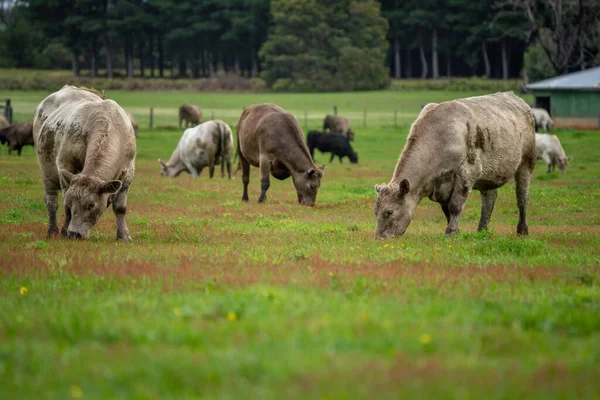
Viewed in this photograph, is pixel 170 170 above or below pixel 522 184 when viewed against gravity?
below

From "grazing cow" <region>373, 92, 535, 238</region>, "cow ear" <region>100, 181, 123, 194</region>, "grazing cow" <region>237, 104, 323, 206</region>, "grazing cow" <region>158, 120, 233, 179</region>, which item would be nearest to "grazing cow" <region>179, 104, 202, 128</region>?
"grazing cow" <region>158, 120, 233, 179</region>

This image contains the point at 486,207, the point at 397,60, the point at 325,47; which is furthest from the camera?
the point at 397,60

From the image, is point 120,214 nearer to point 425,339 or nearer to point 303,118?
point 425,339

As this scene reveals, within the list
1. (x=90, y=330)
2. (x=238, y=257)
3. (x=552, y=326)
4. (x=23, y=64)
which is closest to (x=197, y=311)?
(x=90, y=330)

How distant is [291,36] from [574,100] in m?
46.1

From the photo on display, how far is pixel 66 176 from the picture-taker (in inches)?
512

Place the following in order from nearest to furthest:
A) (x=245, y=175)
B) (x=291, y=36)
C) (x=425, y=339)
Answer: (x=425, y=339)
(x=245, y=175)
(x=291, y=36)

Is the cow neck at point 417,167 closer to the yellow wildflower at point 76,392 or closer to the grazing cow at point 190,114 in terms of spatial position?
the yellow wildflower at point 76,392

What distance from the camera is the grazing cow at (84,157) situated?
1285 cm

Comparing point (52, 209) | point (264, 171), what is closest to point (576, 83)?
point (264, 171)

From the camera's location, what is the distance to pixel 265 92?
332 ft

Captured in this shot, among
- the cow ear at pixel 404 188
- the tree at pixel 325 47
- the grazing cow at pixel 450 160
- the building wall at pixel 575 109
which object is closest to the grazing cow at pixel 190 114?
the building wall at pixel 575 109

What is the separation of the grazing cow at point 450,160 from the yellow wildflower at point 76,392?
858cm

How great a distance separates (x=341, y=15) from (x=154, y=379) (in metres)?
98.5
